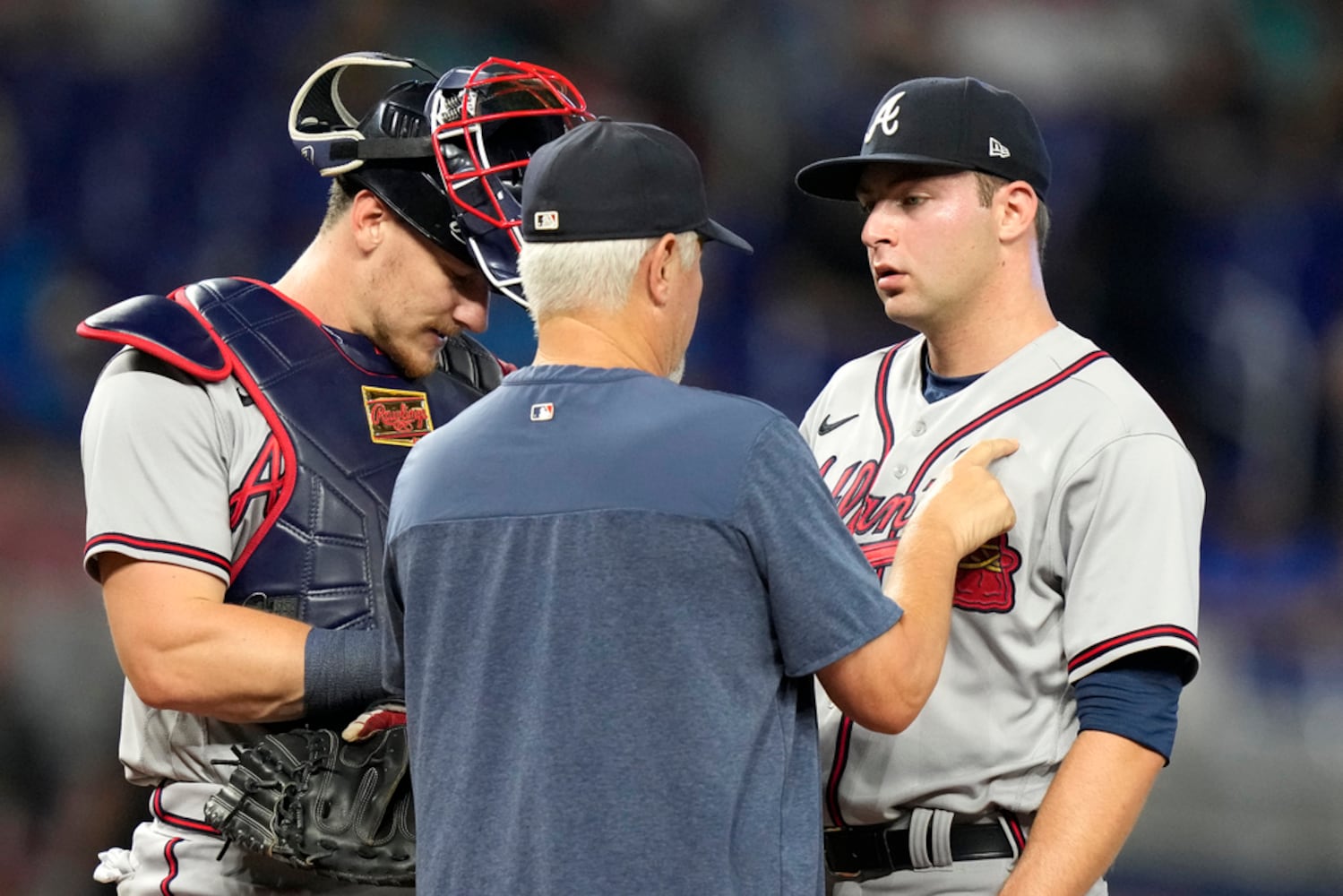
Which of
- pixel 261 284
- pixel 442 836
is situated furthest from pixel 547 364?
pixel 261 284

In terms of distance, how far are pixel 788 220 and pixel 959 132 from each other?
3002 millimetres

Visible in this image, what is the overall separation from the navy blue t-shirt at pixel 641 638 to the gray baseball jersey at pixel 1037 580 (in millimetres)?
399

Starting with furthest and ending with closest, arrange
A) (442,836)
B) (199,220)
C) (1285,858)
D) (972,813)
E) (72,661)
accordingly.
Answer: (199,220) → (72,661) → (1285,858) → (972,813) → (442,836)

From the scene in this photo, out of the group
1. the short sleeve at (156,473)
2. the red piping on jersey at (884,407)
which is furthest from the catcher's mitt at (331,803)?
the red piping on jersey at (884,407)

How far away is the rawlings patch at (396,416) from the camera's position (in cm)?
209

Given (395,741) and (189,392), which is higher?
(189,392)

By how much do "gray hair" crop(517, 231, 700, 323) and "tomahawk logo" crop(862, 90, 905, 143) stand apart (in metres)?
0.56

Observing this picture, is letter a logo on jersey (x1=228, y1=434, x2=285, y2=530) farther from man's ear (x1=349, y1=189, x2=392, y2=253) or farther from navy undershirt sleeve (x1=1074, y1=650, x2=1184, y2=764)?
navy undershirt sleeve (x1=1074, y1=650, x2=1184, y2=764)

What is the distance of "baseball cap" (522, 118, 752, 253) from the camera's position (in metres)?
1.54

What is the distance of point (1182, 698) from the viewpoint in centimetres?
412

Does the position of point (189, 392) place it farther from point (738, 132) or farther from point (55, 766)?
point (738, 132)

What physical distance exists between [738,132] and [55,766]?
2.91 m

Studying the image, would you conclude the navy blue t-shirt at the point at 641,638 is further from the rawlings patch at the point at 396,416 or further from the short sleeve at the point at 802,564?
the rawlings patch at the point at 396,416

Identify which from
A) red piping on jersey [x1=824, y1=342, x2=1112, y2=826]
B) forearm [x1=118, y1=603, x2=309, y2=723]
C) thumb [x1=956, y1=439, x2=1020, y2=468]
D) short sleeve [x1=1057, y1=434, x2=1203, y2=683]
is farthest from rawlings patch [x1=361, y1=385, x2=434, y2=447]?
short sleeve [x1=1057, y1=434, x2=1203, y2=683]
